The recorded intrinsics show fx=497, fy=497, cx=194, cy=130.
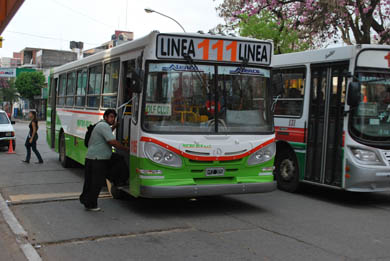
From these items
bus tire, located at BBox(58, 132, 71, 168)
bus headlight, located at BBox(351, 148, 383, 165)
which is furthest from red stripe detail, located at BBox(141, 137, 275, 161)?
bus tire, located at BBox(58, 132, 71, 168)

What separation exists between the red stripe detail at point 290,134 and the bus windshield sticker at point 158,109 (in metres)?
3.48

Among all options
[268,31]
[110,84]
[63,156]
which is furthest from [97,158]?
[268,31]

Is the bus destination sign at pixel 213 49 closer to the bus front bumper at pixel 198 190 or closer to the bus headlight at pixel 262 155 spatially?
the bus headlight at pixel 262 155

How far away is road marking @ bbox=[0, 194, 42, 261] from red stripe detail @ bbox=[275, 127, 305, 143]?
18.3 feet

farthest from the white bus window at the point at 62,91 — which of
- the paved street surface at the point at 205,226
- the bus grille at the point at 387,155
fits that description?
the bus grille at the point at 387,155

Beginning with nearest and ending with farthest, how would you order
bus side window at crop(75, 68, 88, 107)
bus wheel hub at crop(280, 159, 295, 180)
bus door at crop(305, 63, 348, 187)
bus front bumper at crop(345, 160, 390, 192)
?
bus front bumper at crop(345, 160, 390, 192)
bus door at crop(305, 63, 348, 187)
bus wheel hub at crop(280, 159, 295, 180)
bus side window at crop(75, 68, 88, 107)

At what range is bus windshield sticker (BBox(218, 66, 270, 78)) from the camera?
802 cm

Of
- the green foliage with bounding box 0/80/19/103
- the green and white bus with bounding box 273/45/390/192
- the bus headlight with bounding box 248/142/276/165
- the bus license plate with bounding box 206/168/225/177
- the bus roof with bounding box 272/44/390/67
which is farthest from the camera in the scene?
the green foliage with bounding box 0/80/19/103

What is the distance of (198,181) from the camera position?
775cm

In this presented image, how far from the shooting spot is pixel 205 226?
282 inches

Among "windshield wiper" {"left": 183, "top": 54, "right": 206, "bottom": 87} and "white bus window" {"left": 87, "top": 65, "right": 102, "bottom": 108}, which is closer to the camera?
"windshield wiper" {"left": 183, "top": 54, "right": 206, "bottom": 87}

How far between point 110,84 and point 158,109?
244 cm

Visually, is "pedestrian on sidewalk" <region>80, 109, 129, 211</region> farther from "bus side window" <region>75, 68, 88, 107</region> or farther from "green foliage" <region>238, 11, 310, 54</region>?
"green foliage" <region>238, 11, 310, 54</region>

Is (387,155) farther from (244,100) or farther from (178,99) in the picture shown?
(178,99)
